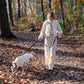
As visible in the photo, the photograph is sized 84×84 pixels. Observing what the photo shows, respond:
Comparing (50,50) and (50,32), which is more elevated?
(50,32)

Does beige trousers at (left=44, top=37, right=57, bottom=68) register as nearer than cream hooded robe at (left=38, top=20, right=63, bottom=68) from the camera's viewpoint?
No

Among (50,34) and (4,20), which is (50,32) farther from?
(4,20)

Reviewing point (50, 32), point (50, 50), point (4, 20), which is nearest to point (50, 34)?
Answer: point (50, 32)

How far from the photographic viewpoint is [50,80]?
412cm

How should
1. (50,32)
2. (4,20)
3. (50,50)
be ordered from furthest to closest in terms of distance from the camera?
(4,20), (50,50), (50,32)

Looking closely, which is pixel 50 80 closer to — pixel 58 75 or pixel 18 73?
pixel 58 75

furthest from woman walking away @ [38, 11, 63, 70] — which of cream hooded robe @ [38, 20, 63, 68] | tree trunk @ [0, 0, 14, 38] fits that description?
tree trunk @ [0, 0, 14, 38]

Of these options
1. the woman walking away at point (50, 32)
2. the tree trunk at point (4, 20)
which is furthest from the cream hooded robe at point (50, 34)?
the tree trunk at point (4, 20)

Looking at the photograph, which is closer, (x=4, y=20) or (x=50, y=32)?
(x=50, y=32)

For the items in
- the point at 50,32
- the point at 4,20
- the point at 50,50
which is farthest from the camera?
the point at 4,20

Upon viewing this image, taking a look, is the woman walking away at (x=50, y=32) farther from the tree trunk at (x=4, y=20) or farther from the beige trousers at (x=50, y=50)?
the tree trunk at (x=4, y=20)

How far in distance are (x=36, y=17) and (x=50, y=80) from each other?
606 inches

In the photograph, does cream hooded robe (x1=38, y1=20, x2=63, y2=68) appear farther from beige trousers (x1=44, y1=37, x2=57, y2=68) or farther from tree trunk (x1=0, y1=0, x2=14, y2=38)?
tree trunk (x1=0, y1=0, x2=14, y2=38)

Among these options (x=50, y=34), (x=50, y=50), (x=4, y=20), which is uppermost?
(x=4, y=20)
